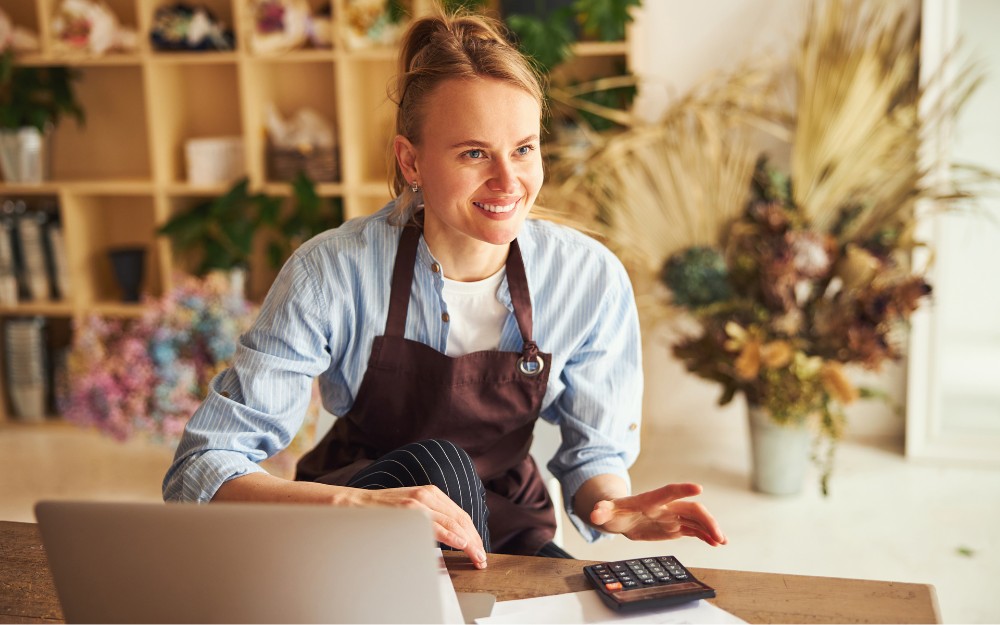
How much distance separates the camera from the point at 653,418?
375 centimetres

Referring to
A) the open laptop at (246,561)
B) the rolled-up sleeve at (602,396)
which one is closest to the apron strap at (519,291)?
the rolled-up sleeve at (602,396)

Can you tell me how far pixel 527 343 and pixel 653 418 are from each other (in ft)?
7.16

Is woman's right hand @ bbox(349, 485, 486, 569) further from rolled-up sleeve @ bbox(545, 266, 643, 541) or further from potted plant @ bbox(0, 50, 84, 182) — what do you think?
potted plant @ bbox(0, 50, 84, 182)

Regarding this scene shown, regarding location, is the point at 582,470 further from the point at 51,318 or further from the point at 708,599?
the point at 51,318

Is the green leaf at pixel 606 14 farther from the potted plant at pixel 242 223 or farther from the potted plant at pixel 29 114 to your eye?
the potted plant at pixel 29 114

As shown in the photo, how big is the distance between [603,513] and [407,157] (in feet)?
2.13

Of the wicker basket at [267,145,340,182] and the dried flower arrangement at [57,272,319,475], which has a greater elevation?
the wicker basket at [267,145,340,182]

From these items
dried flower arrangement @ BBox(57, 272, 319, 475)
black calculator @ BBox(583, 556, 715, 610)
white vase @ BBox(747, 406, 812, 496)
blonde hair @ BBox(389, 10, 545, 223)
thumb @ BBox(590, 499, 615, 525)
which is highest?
blonde hair @ BBox(389, 10, 545, 223)

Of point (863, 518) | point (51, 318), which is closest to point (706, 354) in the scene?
point (863, 518)

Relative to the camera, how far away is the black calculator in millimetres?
1110

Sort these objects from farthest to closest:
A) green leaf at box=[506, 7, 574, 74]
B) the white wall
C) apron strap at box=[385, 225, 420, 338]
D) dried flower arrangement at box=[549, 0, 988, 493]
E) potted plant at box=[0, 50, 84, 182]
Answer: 1. potted plant at box=[0, 50, 84, 182]
2. the white wall
3. green leaf at box=[506, 7, 574, 74]
4. dried flower arrangement at box=[549, 0, 988, 493]
5. apron strap at box=[385, 225, 420, 338]

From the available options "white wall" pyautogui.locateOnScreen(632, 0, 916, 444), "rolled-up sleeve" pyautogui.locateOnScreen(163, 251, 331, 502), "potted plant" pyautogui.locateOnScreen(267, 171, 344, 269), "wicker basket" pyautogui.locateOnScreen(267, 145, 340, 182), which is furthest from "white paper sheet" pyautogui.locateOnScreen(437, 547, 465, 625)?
"wicker basket" pyautogui.locateOnScreen(267, 145, 340, 182)

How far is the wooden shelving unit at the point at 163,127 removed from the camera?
3.61 metres

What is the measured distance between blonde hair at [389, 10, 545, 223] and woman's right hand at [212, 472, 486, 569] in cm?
52
